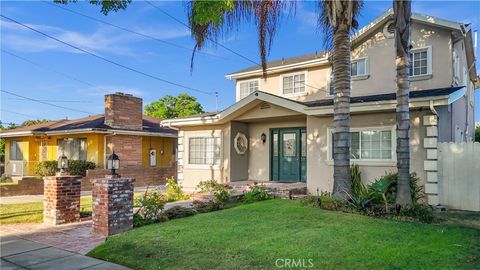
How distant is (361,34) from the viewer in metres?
14.0

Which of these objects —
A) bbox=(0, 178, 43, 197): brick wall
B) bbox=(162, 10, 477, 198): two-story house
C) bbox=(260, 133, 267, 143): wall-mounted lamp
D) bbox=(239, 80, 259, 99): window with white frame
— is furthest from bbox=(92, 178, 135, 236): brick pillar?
bbox=(239, 80, 259, 99): window with white frame

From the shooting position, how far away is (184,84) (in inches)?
1244

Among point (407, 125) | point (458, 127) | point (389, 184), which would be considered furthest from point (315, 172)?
point (458, 127)

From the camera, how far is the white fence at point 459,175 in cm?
1002

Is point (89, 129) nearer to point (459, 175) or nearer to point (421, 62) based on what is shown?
point (421, 62)

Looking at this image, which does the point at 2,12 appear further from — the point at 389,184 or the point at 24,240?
the point at 389,184

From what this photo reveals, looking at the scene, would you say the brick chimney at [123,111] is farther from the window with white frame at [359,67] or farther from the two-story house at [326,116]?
the window with white frame at [359,67]

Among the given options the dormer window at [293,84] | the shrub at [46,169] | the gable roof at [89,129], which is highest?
the dormer window at [293,84]

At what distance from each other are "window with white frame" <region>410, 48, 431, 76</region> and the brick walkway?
39.5 ft

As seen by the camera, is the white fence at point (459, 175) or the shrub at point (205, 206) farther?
the white fence at point (459, 175)

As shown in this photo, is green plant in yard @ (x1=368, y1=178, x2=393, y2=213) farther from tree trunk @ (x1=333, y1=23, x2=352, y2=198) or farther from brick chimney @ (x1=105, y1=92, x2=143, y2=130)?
brick chimney @ (x1=105, y1=92, x2=143, y2=130)

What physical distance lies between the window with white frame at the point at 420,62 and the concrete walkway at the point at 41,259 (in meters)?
12.2

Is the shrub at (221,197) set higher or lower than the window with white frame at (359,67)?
lower

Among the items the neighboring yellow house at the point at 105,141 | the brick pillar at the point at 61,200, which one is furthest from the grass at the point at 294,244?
the neighboring yellow house at the point at 105,141
